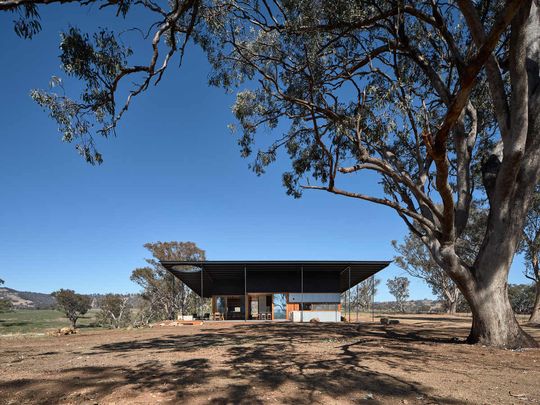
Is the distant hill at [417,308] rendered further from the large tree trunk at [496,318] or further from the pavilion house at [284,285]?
the large tree trunk at [496,318]

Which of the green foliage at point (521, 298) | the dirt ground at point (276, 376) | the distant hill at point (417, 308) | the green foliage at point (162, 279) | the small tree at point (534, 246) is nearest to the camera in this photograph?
the dirt ground at point (276, 376)

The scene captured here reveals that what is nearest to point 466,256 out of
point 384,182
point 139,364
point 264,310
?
point 264,310

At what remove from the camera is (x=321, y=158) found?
516 inches

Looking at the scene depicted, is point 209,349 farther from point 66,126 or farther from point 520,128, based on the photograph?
point 520,128

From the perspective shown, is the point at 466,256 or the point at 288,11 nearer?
the point at 288,11

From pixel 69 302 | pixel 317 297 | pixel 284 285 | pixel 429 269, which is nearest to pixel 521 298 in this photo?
pixel 429 269

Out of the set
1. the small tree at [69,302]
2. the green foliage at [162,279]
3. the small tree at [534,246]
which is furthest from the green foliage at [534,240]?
the small tree at [69,302]

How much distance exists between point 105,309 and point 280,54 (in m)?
33.9

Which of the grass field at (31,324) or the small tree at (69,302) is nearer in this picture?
the grass field at (31,324)

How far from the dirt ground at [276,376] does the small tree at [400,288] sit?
5544cm

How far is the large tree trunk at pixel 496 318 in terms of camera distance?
27.5 feet

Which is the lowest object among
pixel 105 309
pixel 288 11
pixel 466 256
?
pixel 105 309

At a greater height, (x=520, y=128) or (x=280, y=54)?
(x=280, y=54)

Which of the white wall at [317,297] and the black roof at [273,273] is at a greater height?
the black roof at [273,273]
